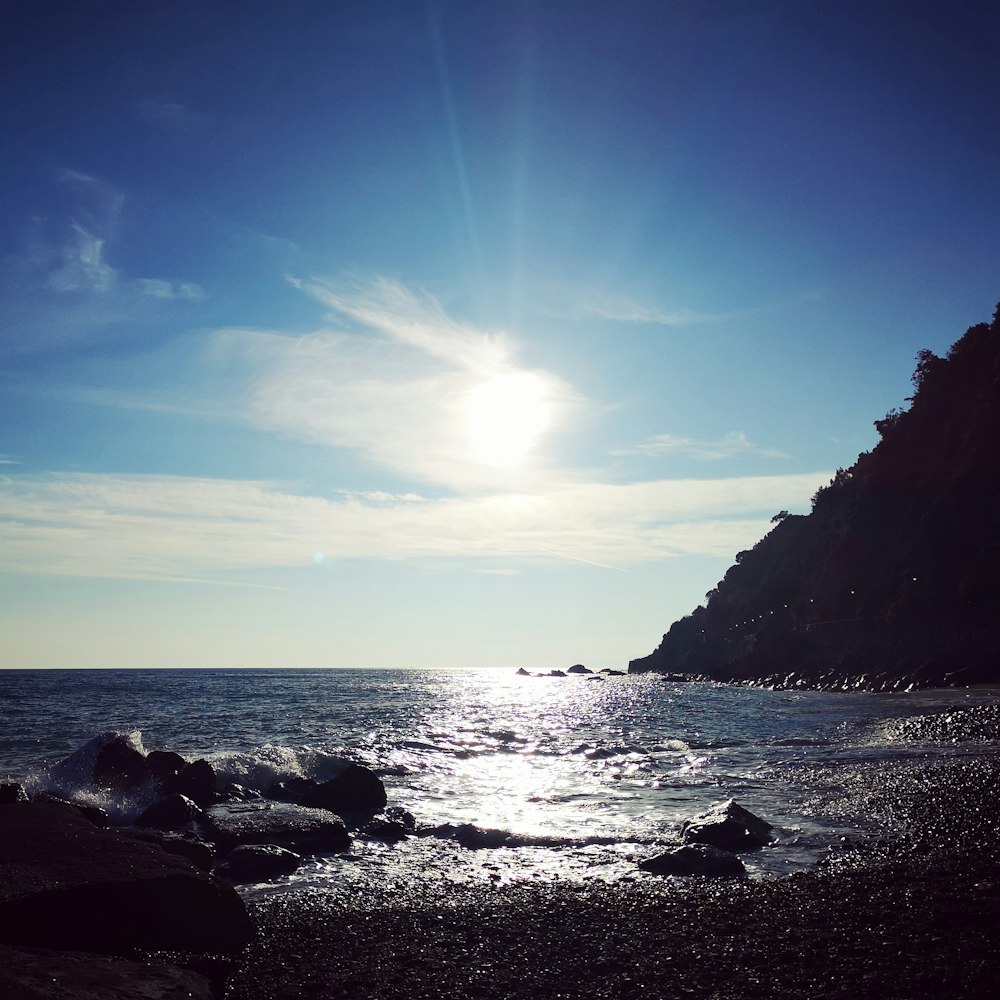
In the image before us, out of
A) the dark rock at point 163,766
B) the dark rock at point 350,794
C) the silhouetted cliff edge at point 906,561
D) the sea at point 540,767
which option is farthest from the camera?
the silhouetted cliff edge at point 906,561

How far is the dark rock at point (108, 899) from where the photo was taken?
27.0 ft

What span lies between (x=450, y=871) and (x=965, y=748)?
1973 centimetres

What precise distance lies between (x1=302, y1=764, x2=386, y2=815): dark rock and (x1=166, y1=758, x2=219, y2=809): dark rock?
282cm

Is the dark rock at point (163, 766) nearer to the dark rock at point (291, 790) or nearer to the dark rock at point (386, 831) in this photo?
the dark rock at point (291, 790)

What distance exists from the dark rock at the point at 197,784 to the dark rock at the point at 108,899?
9838mm

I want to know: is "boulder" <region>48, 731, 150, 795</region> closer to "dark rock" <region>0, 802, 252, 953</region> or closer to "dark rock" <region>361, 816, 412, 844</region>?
"dark rock" <region>361, 816, 412, 844</region>

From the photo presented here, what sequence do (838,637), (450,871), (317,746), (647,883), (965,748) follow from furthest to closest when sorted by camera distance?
(838,637) → (317,746) → (965,748) → (450,871) → (647,883)

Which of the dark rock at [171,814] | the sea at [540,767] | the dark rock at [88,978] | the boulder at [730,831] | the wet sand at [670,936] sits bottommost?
the sea at [540,767]

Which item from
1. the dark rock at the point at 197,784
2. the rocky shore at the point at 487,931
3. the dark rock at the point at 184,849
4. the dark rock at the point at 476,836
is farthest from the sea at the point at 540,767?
the rocky shore at the point at 487,931

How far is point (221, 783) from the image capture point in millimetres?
22031

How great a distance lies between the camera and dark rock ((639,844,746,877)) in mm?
12062

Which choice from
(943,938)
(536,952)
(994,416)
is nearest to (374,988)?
(536,952)

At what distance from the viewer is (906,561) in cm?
7062

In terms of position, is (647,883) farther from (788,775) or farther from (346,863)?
(788,775)
